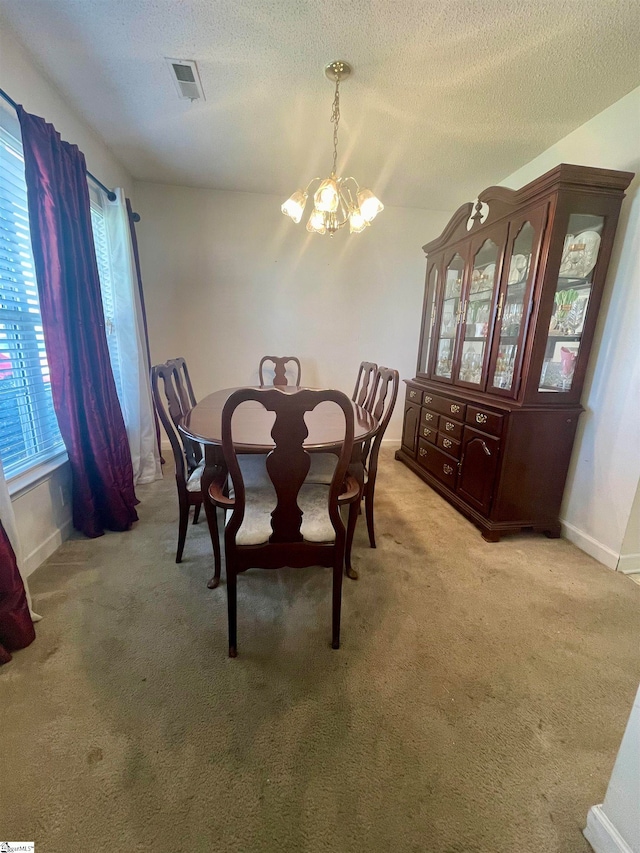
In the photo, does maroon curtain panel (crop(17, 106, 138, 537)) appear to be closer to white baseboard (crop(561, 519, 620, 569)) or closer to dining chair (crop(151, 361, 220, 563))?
dining chair (crop(151, 361, 220, 563))

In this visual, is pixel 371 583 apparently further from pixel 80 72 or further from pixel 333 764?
pixel 80 72

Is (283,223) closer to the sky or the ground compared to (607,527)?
closer to the sky

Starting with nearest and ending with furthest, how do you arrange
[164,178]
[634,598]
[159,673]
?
[159,673] → [634,598] → [164,178]

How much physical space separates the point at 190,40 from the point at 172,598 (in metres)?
2.57

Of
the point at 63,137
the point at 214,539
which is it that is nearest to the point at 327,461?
the point at 214,539

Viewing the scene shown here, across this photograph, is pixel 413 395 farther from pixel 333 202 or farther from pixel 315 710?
pixel 315 710

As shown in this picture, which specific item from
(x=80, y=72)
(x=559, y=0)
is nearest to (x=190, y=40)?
(x=80, y=72)

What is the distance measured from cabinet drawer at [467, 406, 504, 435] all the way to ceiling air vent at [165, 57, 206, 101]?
7.93 ft

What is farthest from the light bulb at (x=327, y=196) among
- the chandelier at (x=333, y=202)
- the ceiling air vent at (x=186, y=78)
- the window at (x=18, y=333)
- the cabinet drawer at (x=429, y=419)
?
the cabinet drawer at (x=429, y=419)

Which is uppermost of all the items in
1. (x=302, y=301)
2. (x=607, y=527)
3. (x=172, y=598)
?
(x=302, y=301)

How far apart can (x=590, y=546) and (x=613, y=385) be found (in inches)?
37.3

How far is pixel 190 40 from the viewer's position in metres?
1.54

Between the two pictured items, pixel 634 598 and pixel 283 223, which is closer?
pixel 634 598

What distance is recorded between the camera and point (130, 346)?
8.56 feet
